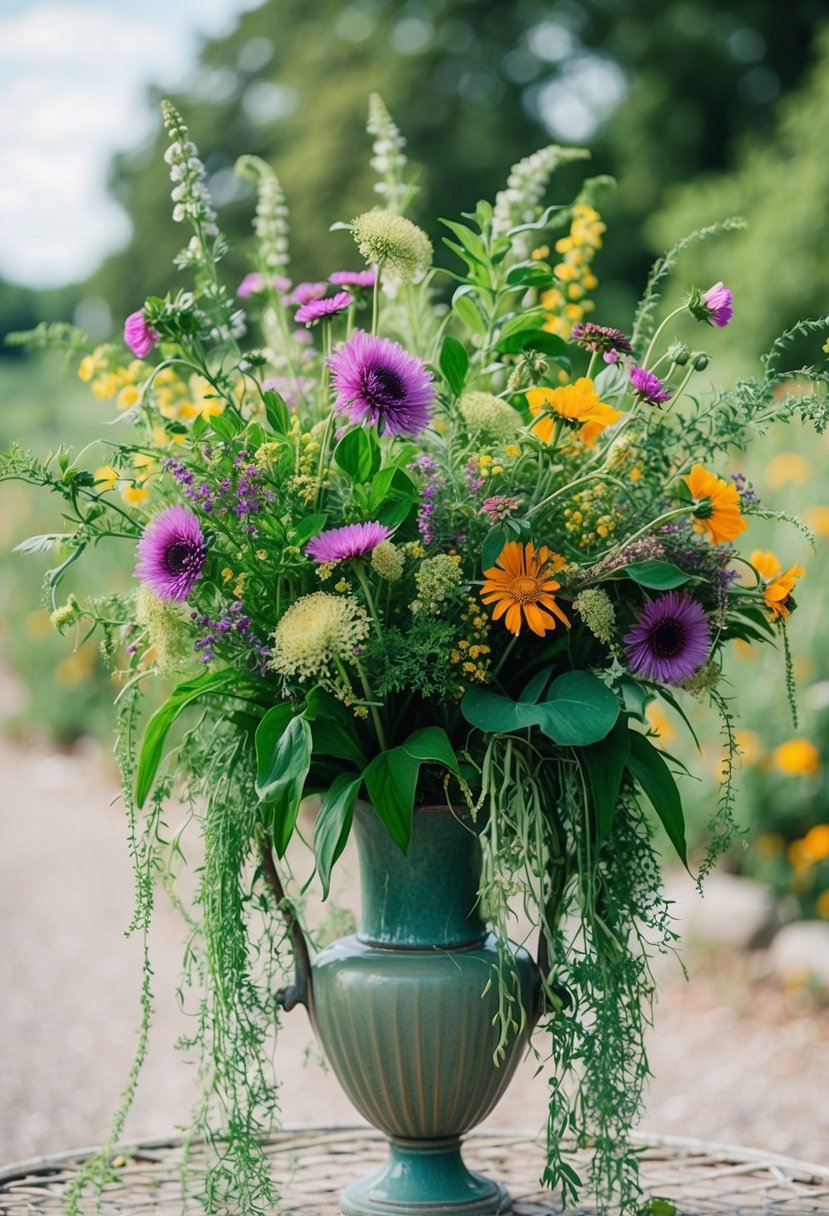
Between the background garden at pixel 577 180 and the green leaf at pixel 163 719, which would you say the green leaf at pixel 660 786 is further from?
the background garden at pixel 577 180

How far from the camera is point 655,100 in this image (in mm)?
13094

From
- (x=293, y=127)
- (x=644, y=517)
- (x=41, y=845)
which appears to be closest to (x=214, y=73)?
(x=293, y=127)

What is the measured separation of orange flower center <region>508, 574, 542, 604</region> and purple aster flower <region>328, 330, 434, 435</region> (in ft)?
0.51

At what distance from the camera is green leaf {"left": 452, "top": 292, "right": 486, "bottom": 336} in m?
1.39

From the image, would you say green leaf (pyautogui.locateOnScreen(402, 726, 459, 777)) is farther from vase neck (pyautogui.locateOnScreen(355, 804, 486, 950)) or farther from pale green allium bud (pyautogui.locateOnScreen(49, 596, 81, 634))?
pale green allium bud (pyautogui.locateOnScreen(49, 596, 81, 634))

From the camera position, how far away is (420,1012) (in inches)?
49.5

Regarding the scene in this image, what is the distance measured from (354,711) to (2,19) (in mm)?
18023

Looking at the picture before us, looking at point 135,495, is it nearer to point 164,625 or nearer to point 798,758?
point 164,625

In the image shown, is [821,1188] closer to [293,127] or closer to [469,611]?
[469,611]

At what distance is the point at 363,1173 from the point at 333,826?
0.59 m

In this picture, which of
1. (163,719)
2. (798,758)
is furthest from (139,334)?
(798,758)

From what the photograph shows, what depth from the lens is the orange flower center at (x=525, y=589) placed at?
3.89 ft

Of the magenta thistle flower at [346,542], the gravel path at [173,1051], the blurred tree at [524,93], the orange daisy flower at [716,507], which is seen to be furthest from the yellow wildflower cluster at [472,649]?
the blurred tree at [524,93]

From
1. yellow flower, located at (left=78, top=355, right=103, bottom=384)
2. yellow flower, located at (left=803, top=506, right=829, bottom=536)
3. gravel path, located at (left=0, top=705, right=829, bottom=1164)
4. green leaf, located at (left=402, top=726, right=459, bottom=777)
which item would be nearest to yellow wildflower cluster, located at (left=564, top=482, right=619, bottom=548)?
green leaf, located at (left=402, top=726, right=459, bottom=777)
